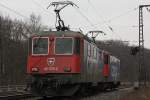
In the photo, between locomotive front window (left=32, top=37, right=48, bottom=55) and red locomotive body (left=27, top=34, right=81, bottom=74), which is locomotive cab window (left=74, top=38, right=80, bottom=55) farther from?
locomotive front window (left=32, top=37, right=48, bottom=55)

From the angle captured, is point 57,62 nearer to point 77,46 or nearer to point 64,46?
point 64,46

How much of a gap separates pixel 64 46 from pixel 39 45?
1310 mm

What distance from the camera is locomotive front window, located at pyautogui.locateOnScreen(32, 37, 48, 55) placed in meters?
23.1

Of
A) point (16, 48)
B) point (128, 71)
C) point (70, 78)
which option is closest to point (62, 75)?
point (70, 78)

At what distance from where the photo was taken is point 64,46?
22891 mm

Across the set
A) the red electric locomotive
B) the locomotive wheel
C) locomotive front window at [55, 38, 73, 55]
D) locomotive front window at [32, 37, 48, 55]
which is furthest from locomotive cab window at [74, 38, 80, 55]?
the locomotive wheel

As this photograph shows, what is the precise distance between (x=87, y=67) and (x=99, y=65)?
5.49m

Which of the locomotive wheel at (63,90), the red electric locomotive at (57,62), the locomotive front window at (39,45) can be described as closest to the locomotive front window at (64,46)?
the red electric locomotive at (57,62)

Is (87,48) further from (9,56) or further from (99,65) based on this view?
(9,56)

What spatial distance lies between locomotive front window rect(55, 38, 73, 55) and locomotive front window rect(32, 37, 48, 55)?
0.57m

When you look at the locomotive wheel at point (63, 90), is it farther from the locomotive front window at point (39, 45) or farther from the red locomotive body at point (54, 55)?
the locomotive front window at point (39, 45)

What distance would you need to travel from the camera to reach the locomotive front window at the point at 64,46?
74.6 feet

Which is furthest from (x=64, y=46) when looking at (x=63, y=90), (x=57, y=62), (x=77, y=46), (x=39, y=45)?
(x=63, y=90)

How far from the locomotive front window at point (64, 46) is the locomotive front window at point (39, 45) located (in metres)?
0.57
